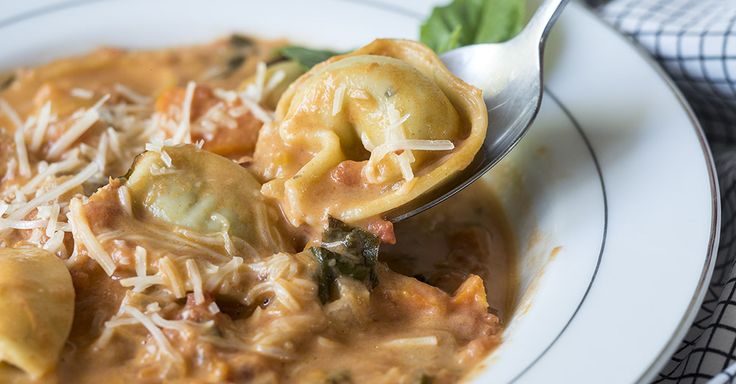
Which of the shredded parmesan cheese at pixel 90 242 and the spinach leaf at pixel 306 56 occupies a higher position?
the spinach leaf at pixel 306 56

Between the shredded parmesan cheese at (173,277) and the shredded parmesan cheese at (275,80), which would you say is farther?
the shredded parmesan cheese at (275,80)

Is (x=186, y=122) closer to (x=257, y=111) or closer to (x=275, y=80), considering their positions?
(x=257, y=111)

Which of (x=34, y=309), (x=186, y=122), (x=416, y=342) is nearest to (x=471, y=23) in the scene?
(x=186, y=122)

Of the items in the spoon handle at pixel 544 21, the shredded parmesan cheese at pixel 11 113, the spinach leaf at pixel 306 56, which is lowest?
the shredded parmesan cheese at pixel 11 113

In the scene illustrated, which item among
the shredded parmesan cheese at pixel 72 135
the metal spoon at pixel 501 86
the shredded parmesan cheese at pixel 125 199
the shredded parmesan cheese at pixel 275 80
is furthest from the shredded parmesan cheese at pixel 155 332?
the shredded parmesan cheese at pixel 275 80

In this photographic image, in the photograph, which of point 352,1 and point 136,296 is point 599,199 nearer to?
point 136,296

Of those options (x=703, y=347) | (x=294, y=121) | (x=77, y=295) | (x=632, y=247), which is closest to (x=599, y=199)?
(x=632, y=247)

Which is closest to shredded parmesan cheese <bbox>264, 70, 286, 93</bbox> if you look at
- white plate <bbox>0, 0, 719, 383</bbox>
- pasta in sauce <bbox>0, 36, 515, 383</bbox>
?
pasta in sauce <bbox>0, 36, 515, 383</bbox>

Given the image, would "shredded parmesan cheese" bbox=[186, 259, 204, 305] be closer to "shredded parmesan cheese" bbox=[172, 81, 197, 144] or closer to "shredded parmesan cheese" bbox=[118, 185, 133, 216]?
"shredded parmesan cheese" bbox=[118, 185, 133, 216]

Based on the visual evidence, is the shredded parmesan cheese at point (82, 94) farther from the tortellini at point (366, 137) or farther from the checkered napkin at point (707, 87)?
the checkered napkin at point (707, 87)
